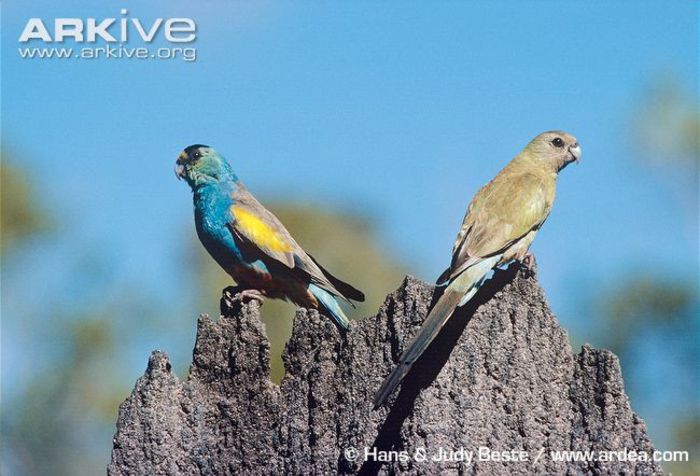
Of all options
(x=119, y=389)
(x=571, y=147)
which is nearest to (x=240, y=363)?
(x=571, y=147)

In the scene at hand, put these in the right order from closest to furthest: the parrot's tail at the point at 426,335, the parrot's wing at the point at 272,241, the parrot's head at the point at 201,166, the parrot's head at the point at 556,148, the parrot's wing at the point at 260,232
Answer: the parrot's tail at the point at 426,335, the parrot's wing at the point at 272,241, the parrot's wing at the point at 260,232, the parrot's head at the point at 556,148, the parrot's head at the point at 201,166

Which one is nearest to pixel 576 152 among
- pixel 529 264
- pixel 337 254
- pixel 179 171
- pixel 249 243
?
pixel 529 264

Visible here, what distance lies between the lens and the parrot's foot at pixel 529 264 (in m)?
6.65

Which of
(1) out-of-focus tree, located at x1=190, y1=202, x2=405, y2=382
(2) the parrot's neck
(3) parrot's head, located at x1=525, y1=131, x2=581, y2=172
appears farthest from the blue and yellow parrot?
(1) out-of-focus tree, located at x1=190, y1=202, x2=405, y2=382

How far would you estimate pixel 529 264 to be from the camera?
6.78 m

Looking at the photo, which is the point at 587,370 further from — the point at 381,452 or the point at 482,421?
the point at 381,452

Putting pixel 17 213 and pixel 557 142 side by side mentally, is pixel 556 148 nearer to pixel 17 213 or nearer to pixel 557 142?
pixel 557 142

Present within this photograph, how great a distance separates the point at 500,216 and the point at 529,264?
599 millimetres

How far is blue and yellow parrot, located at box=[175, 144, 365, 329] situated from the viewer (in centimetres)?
776

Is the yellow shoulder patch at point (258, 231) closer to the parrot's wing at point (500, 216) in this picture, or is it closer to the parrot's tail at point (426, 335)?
the parrot's wing at point (500, 216)

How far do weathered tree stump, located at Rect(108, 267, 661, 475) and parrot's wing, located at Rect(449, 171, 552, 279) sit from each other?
350 millimetres

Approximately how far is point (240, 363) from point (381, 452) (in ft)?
2.92

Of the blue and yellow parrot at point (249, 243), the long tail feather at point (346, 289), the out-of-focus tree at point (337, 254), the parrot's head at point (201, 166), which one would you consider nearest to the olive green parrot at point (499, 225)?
the long tail feather at point (346, 289)

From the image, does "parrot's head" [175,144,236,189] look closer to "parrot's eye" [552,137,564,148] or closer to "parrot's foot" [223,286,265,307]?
"parrot's foot" [223,286,265,307]
